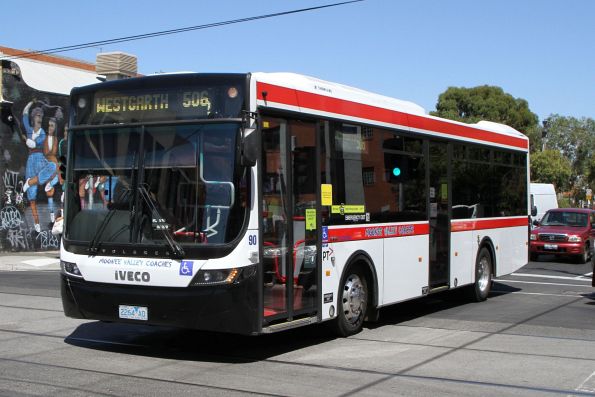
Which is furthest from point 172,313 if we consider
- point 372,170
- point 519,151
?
point 519,151

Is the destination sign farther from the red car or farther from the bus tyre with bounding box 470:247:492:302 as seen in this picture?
the red car

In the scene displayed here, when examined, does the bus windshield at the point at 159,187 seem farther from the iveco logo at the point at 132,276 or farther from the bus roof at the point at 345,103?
the bus roof at the point at 345,103

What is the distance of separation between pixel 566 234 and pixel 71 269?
20.2 m

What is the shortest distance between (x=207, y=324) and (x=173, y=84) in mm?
2705

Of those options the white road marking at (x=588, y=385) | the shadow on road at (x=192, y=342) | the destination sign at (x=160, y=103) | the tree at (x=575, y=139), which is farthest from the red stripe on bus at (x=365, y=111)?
the tree at (x=575, y=139)

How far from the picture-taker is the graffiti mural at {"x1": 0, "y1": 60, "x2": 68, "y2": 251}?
27016 mm

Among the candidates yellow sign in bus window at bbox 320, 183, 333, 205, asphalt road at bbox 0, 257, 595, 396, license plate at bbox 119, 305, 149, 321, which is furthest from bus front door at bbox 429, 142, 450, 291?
license plate at bbox 119, 305, 149, 321

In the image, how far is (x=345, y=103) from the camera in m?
10.1

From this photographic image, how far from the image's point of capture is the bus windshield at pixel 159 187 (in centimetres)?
794

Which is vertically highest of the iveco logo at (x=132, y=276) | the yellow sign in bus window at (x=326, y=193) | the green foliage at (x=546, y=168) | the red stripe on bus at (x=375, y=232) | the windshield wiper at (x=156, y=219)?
the green foliage at (x=546, y=168)

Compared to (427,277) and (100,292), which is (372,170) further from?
(100,292)

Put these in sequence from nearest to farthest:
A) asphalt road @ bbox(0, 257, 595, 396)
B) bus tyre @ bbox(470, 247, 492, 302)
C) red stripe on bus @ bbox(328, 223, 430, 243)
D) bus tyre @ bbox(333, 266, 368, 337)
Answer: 1. asphalt road @ bbox(0, 257, 595, 396)
2. red stripe on bus @ bbox(328, 223, 430, 243)
3. bus tyre @ bbox(333, 266, 368, 337)
4. bus tyre @ bbox(470, 247, 492, 302)

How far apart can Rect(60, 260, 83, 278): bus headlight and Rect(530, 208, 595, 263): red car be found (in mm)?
19598

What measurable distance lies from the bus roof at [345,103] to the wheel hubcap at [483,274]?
240cm
